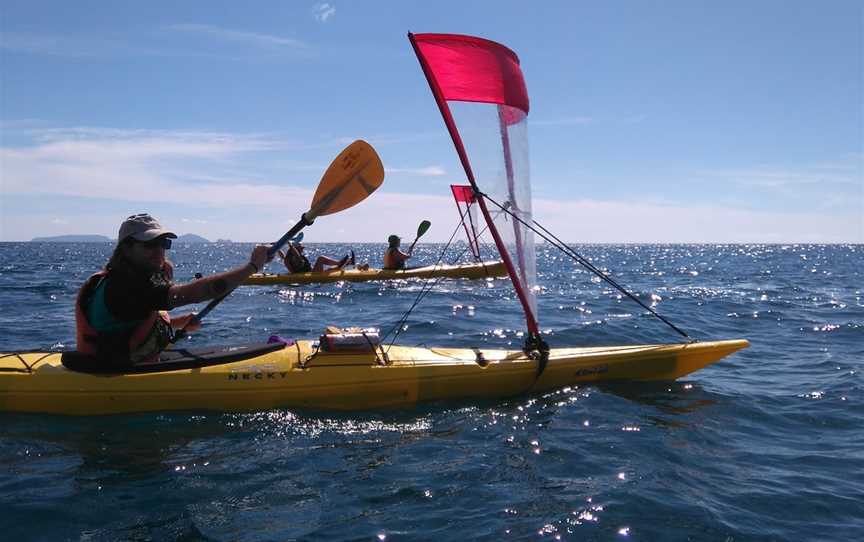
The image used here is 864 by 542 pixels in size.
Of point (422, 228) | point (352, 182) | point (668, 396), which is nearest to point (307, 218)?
point (352, 182)

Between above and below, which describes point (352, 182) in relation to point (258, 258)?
above

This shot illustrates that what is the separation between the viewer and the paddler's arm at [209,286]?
490cm

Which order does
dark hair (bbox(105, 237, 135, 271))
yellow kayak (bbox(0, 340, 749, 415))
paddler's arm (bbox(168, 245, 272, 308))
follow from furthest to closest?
yellow kayak (bbox(0, 340, 749, 415)) → dark hair (bbox(105, 237, 135, 271)) → paddler's arm (bbox(168, 245, 272, 308))

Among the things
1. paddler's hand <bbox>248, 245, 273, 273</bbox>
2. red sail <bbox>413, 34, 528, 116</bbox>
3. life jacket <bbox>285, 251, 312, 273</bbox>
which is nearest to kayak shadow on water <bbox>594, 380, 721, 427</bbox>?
red sail <bbox>413, 34, 528, 116</bbox>

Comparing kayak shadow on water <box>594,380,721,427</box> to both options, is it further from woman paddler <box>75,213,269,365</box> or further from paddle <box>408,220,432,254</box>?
paddle <box>408,220,432,254</box>

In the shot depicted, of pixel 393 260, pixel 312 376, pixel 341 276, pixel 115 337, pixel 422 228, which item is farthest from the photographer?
pixel 422 228

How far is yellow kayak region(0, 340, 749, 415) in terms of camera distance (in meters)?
5.79

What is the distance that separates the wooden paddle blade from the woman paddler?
5.45ft

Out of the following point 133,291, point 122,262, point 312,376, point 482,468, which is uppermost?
point 122,262

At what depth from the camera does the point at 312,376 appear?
6121 millimetres

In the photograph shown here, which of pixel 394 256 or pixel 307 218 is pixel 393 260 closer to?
pixel 394 256

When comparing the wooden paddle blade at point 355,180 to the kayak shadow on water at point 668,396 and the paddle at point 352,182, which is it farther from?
the kayak shadow on water at point 668,396

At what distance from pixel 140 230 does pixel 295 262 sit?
1334 cm

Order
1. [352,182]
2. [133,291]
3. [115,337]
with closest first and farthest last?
[133,291], [115,337], [352,182]
